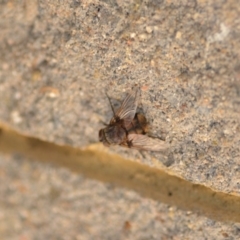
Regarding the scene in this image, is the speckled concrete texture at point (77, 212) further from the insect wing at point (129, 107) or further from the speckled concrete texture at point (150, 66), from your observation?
the insect wing at point (129, 107)

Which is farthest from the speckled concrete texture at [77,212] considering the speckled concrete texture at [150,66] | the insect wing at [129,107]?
the insect wing at [129,107]

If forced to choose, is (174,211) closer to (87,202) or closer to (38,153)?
(87,202)

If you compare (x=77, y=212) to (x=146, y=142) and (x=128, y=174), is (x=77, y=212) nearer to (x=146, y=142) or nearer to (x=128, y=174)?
(x=128, y=174)

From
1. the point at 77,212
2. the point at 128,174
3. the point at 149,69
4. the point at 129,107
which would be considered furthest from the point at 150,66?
the point at 77,212

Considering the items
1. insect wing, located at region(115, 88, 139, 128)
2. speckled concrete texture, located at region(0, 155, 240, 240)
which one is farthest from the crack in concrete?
insect wing, located at region(115, 88, 139, 128)

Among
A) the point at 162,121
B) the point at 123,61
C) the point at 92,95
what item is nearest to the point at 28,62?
the point at 92,95
